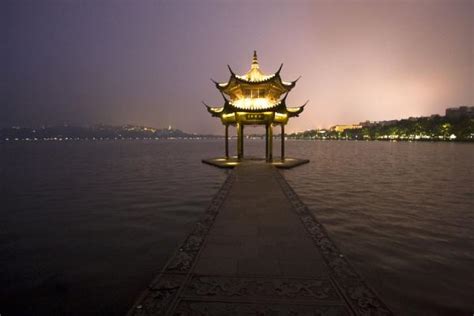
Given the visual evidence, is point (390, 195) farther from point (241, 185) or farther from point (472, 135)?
point (472, 135)

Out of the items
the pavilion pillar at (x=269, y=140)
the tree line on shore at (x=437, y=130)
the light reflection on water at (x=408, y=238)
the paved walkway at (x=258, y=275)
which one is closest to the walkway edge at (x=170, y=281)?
the paved walkway at (x=258, y=275)

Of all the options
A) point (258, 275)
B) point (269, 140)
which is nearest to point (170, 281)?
point (258, 275)

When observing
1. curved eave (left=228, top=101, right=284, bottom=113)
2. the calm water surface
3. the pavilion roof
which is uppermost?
the pavilion roof

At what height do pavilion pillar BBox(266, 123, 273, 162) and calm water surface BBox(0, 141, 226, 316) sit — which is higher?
pavilion pillar BBox(266, 123, 273, 162)

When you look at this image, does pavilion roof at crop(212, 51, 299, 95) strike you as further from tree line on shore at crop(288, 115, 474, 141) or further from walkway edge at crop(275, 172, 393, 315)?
tree line on shore at crop(288, 115, 474, 141)

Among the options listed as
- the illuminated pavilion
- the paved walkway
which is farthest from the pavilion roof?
the paved walkway

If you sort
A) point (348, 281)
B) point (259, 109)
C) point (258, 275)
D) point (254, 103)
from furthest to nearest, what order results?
point (254, 103)
point (259, 109)
point (258, 275)
point (348, 281)

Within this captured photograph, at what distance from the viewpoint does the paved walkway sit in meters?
4.38

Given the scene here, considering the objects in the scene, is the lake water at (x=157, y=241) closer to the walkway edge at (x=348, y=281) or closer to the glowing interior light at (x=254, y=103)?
the walkway edge at (x=348, y=281)

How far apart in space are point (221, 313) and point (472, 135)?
146 metres

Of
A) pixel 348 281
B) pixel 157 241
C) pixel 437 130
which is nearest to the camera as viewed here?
pixel 348 281

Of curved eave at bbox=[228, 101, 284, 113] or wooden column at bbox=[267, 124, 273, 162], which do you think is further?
wooden column at bbox=[267, 124, 273, 162]

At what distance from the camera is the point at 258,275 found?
5.31m

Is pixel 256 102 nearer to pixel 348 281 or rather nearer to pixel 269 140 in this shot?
pixel 269 140
